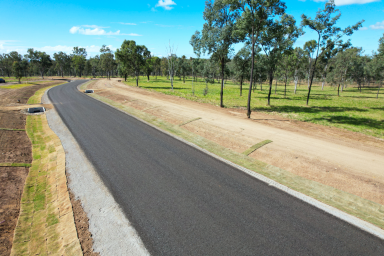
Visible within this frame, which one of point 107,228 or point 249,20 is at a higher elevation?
point 249,20

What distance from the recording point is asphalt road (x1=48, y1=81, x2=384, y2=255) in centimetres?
527

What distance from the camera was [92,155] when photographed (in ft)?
36.9

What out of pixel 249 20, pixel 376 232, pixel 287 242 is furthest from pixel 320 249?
pixel 249 20

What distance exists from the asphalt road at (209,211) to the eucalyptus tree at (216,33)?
15.4 metres

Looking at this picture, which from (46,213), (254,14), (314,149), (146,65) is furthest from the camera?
(146,65)

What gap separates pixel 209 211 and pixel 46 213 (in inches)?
231

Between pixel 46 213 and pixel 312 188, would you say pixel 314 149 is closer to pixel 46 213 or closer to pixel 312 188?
pixel 312 188

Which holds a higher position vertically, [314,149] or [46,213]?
[314,149]

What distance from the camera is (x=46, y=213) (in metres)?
6.98

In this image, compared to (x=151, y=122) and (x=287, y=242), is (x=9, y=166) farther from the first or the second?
Answer: (x=287, y=242)

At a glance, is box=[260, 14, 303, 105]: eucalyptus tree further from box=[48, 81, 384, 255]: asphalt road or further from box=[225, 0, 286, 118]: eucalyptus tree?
box=[48, 81, 384, 255]: asphalt road

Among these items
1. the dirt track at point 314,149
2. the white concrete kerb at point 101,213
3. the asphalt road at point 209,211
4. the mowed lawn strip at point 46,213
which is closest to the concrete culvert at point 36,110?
the mowed lawn strip at point 46,213

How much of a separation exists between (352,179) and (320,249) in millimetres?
5109

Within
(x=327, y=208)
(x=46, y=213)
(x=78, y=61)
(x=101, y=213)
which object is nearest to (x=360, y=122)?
(x=327, y=208)
